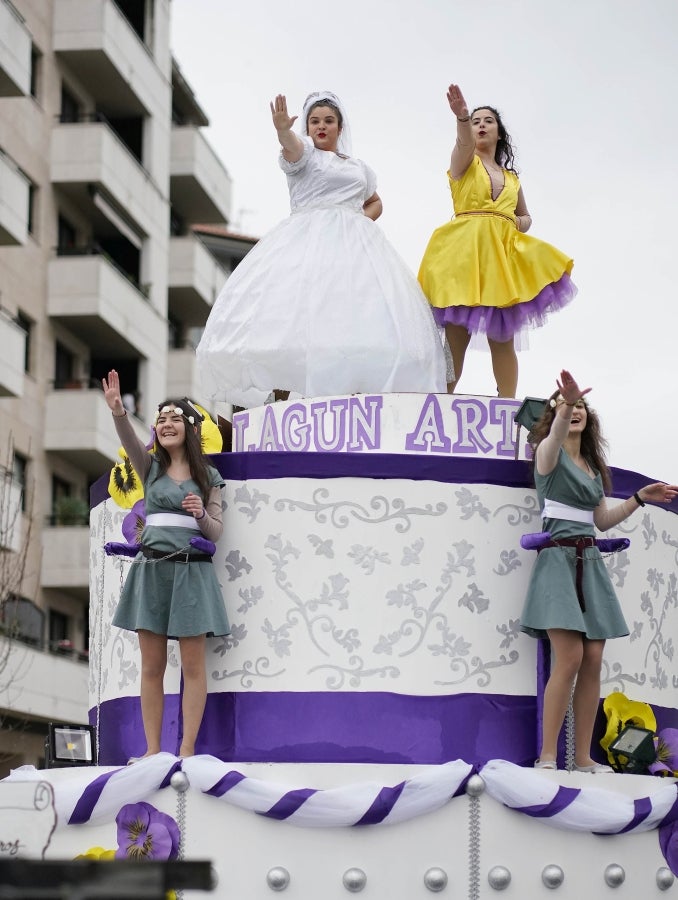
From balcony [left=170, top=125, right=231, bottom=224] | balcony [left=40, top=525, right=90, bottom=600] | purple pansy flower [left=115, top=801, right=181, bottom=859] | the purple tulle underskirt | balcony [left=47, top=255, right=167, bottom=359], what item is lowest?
purple pansy flower [left=115, top=801, right=181, bottom=859]

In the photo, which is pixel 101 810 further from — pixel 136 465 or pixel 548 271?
pixel 548 271

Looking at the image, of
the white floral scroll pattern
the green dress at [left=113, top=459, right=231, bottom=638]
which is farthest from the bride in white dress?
the green dress at [left=113, top=459, right=231, bottom=638]

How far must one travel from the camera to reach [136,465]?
779 cm

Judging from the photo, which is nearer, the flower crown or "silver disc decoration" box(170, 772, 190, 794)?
"silver disc decoration" box(170, 772, 190, 794)

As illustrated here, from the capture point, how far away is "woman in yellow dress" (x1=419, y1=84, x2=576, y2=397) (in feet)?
29.7

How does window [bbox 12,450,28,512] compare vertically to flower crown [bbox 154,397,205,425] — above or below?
above

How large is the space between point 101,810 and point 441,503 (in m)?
2.06

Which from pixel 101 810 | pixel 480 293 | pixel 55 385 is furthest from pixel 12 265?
pixel 101 810

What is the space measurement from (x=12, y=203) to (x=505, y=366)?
596 inches

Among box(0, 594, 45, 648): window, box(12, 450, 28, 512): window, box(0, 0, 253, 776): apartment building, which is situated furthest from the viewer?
box(12, 450, 28, 512): window

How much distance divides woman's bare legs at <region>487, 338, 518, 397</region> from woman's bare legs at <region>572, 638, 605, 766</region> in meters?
2.04

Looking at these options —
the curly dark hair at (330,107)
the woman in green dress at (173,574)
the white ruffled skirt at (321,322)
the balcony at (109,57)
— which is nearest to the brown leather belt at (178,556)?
the woman in green dress at (173,574)

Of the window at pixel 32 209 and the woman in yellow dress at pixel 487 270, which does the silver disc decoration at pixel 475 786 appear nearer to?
the woman in yellow dress at pixel 487 270

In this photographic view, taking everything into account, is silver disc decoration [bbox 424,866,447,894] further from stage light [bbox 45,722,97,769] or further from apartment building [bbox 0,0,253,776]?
apartment building [bbox 0,0,253,776]
